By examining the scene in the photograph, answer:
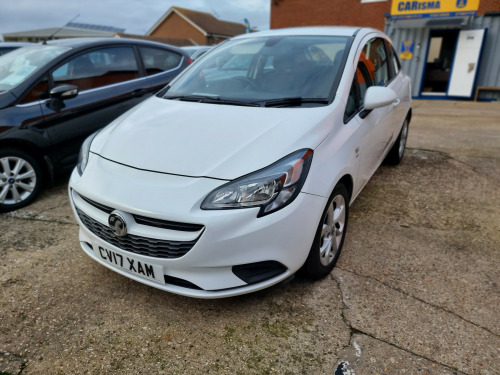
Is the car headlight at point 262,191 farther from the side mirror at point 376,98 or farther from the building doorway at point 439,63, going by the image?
the building doorway at point 439,63

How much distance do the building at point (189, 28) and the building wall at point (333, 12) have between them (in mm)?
A: 22444

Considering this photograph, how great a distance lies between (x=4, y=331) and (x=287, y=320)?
5.15ft

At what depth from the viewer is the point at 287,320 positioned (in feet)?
7.01

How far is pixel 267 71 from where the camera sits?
2959 millimetres

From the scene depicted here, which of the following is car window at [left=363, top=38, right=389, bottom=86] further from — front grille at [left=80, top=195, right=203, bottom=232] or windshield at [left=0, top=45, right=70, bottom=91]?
windshield at [left=0, top=45, right=70, bottom=91]

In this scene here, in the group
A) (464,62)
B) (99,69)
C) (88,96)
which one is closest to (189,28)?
(464,62)

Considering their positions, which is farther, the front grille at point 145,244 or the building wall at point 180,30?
the building wall at point 180,30

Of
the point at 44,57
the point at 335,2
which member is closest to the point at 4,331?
the point at 44,57

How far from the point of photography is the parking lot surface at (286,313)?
6.15 feet

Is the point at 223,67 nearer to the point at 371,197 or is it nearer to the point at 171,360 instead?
the point at 371,197

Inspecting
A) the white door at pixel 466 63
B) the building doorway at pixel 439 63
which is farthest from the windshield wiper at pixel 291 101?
the building doorway at pixel 439 63

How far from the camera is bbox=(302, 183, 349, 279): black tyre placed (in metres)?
2.25

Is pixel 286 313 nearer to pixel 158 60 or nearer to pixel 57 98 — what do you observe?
pixel 57 98

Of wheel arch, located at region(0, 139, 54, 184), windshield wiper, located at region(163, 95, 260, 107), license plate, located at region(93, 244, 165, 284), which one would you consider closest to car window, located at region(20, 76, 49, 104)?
wheel arch, located at region(0, 139, 54, 184)
